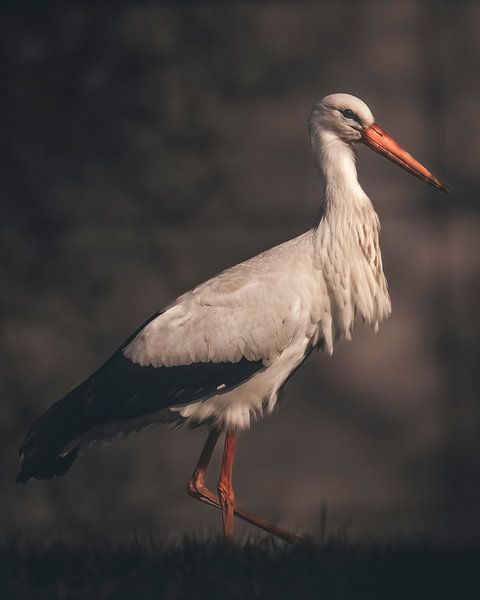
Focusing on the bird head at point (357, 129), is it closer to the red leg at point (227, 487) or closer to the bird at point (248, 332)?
the bird at point (248, 332)

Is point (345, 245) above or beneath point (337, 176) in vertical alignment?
beneath

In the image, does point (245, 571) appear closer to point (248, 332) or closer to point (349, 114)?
point (248, 332)

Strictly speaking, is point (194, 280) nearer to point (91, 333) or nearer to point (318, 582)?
point (91, 333)

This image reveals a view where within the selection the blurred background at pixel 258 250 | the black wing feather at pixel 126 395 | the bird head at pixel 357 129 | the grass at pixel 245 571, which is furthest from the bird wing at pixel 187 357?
the blurred background at pixel 258 250

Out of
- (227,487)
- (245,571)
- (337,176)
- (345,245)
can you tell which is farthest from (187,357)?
(245,571)

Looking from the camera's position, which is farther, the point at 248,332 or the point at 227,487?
the point at 227,487

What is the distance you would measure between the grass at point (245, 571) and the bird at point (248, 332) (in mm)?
380

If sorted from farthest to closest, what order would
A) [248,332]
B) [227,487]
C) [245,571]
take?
[227,487]
[248,332]
[245,571]

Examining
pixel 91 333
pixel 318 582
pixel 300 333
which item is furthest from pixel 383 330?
pixel 318 582

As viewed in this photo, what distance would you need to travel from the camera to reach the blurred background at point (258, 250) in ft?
23.1

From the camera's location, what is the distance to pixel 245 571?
4.62 m

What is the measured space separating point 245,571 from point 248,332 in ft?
3.20

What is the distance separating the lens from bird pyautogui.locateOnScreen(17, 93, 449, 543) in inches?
208

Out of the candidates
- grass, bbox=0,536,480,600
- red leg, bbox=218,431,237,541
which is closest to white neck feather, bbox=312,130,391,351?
red leg, bbox=218,431,237,541
